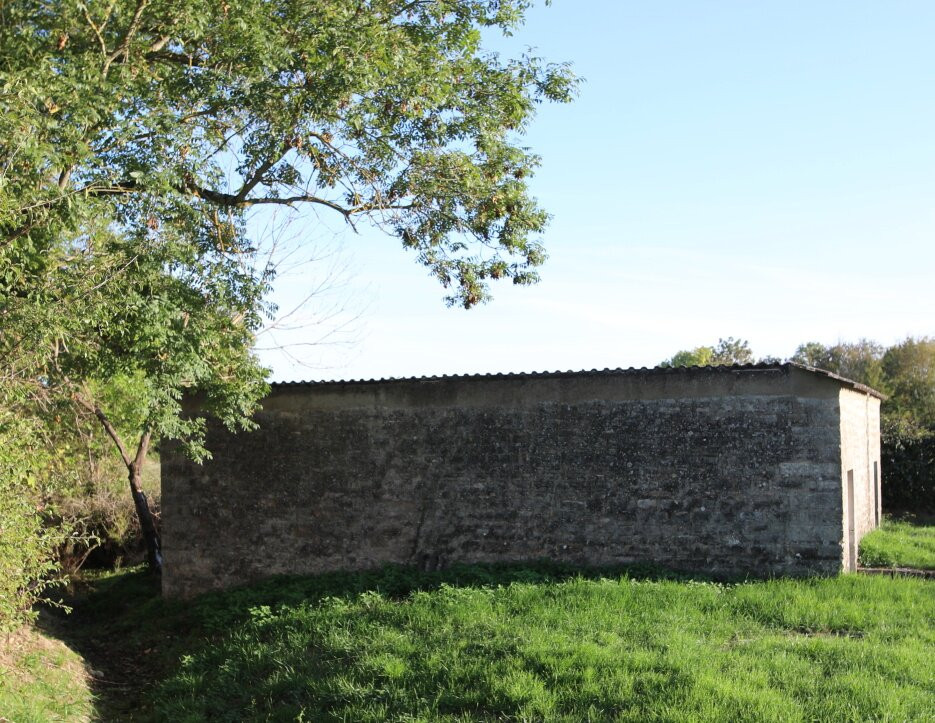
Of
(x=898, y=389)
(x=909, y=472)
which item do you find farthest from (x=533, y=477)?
(x=898, y=389)

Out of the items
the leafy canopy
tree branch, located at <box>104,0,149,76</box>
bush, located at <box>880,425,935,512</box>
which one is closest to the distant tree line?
bush, located at <box>880,425,935,512</box>

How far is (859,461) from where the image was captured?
45.7 ft

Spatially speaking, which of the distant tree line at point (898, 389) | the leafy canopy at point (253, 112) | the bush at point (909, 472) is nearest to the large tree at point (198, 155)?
the leafy canopy at point (253, 112)

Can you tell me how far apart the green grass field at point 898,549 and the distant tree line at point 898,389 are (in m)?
4.19

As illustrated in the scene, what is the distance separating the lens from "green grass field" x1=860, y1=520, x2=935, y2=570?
12.2 m

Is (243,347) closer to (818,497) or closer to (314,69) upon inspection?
(314,69)

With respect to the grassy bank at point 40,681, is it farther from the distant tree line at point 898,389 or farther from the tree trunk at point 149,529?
the distant tree line at point 898,389

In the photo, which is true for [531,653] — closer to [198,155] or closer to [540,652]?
[540,652]

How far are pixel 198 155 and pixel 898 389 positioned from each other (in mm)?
33162

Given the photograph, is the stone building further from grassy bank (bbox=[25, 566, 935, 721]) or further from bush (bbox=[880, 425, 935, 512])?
bush (bbox=[880, 425, 935, 512])

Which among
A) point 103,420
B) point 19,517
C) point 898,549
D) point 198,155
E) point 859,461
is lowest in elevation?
Result: point 898,549

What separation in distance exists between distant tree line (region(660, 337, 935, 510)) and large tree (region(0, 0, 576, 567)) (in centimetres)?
445

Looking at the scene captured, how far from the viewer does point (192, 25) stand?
877cm

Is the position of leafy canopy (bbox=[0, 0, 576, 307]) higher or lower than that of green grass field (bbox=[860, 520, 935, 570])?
higher
